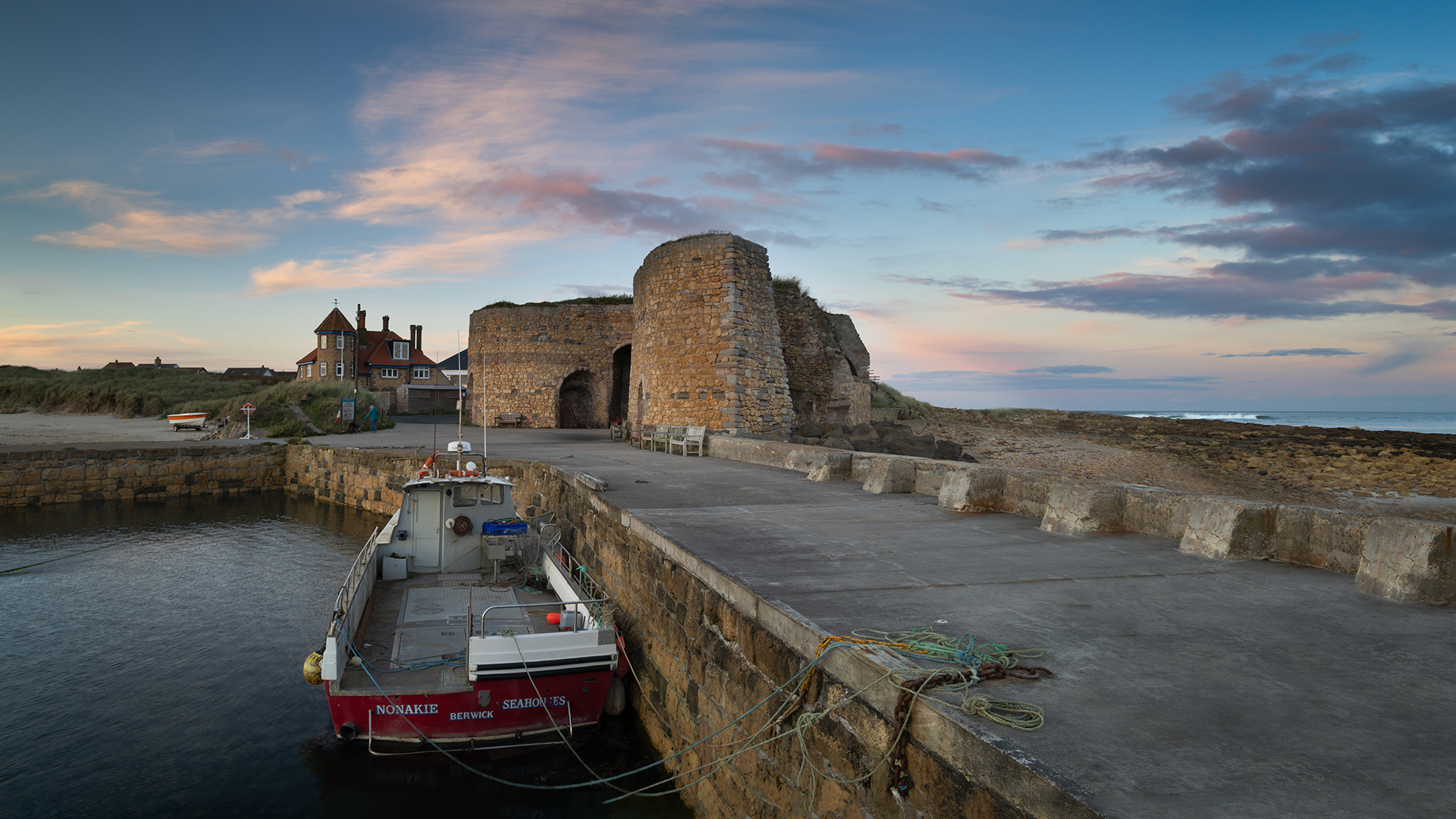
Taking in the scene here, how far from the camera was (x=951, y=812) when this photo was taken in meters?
2.71

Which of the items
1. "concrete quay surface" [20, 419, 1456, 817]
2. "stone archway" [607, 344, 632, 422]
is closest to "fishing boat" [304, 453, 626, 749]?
"concrete quay surface" [20, 419, 1456, 817]

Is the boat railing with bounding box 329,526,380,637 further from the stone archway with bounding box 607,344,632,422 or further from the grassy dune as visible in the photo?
the stone archway with bounding box 607,344,632,422

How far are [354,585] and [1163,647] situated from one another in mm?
7832

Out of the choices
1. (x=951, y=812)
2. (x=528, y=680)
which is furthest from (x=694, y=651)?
(x=951, y=812)

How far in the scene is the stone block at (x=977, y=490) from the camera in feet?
26.0

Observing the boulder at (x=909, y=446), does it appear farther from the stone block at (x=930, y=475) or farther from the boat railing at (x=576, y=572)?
the boat railing at (x=576, y=572)

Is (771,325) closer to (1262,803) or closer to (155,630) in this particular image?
(155,630)

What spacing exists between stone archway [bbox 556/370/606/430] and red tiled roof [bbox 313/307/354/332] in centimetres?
2665

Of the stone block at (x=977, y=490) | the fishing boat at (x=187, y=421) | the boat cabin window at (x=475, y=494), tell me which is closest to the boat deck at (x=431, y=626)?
the boat cabin window at (x=475, y=494)

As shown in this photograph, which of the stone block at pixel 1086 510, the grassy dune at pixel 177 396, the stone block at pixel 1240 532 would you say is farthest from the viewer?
the grassy dune at pixel 177 396

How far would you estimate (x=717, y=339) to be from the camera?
1702 cm

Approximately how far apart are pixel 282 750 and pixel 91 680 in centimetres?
333

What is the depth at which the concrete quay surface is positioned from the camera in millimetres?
2418

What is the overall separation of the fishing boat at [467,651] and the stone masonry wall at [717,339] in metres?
7.45
